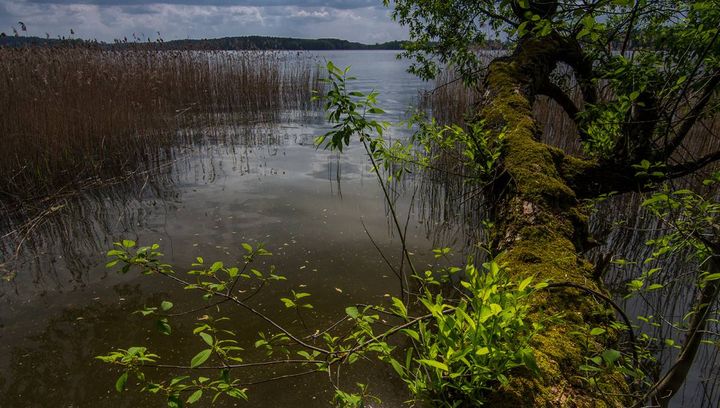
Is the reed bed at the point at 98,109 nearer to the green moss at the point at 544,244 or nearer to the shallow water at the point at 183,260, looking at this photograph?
the shallow water at the point at 183,260

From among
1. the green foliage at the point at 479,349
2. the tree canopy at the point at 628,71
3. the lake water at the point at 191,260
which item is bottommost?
the lake water at the point at 191,260

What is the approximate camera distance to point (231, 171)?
21.2 ft

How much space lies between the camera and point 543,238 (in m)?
1.80

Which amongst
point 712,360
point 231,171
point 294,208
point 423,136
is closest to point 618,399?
point 423,136

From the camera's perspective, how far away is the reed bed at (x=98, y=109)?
516 centimetres

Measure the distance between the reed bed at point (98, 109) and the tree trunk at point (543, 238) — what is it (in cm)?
539

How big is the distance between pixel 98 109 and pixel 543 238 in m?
7.06

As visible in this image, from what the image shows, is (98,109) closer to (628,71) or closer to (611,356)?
(628,71)

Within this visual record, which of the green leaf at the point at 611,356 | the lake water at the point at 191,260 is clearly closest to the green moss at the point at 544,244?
the green leaf at the point at 611,356

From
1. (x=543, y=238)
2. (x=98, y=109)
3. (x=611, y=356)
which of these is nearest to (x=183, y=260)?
(x=543, y=238)

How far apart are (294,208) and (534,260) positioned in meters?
3.77

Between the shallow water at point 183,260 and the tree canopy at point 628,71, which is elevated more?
the tree canopy at point 628,71

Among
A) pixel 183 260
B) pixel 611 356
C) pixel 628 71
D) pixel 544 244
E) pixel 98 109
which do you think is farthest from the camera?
pixel 98 109

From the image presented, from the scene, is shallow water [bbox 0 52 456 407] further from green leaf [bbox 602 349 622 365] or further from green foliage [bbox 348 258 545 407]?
green leaf [bbox 602 349 622 365]
